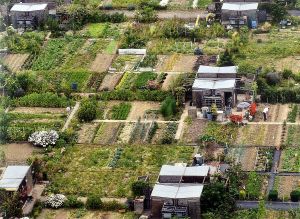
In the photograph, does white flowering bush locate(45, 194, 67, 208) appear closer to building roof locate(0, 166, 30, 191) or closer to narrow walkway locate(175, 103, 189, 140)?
building roof locate(0, 166, 30, 191)

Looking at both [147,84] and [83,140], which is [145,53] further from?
[83,140]

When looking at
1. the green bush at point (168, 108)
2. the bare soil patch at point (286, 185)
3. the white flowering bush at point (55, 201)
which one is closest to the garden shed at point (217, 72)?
the green bush at point (168, 108)

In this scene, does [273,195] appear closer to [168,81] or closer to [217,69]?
[217,69]

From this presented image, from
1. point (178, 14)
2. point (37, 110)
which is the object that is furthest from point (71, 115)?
point (178, 14)

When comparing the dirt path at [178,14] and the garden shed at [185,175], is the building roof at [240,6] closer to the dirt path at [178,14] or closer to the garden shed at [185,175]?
the dirt path at [178,14]

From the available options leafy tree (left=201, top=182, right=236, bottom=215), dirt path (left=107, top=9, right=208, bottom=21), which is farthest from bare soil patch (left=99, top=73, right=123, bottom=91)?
leafy tree (left=201, top=182, right=236, bottom=215)

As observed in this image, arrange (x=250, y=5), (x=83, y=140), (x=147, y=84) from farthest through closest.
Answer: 1. (x=250, y=5)
2. (x=147, y=84)
3. (x=83, y=140)

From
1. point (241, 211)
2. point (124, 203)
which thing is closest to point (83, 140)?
point (124, 203)
